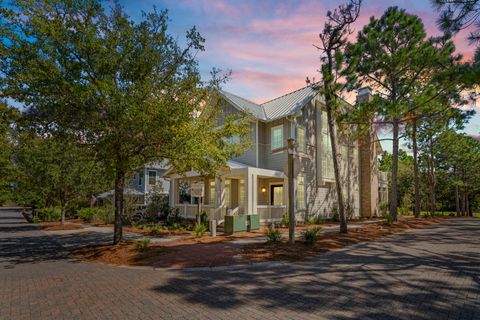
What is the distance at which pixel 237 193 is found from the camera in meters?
21.0

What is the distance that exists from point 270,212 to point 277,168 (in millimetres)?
3151

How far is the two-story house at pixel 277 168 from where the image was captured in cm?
1820

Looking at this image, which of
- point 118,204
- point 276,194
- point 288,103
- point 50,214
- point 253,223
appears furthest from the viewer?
point 50,214

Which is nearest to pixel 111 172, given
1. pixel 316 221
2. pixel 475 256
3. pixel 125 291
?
pixel 125 291

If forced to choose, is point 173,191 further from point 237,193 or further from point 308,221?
point 308,221

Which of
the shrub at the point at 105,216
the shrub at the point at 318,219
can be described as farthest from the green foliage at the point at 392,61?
the shrub at the point at 105,216

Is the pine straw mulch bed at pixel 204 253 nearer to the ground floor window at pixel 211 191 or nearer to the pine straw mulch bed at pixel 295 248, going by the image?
the pine straw mulch bed at pixel 295 248

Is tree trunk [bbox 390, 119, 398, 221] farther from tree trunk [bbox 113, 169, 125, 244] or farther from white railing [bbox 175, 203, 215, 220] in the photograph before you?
tree trunk [bbox 113, 169, 125, 244]

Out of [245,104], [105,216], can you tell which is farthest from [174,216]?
[245,104]

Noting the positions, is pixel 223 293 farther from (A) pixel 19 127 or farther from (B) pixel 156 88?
(A) pixel 19 127

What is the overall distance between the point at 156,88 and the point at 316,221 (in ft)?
45.9

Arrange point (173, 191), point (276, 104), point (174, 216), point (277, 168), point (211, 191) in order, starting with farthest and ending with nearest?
point (276, 104), point (211, 191), point (173, 191), point (174, 216), point (277, 168)

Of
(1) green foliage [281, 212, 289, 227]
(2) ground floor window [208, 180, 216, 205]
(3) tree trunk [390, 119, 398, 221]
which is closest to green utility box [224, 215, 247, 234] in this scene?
(1) green foliage [281, 212, 289, 227]

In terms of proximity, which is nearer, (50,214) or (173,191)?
(173,191)
